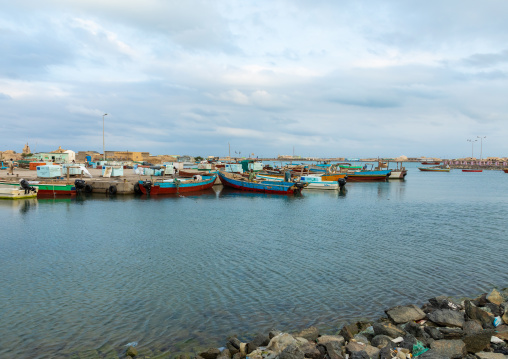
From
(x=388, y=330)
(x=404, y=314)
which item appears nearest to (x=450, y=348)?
(x=388, y=330)

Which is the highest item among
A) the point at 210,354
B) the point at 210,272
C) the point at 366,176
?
the point at 366,176

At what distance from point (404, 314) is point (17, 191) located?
41302mm

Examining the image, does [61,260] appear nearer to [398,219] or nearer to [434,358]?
[434,358]

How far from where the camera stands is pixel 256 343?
9172 mm

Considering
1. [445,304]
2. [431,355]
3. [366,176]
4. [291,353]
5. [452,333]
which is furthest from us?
[366,176]

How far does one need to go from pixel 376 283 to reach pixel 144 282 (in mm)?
9209

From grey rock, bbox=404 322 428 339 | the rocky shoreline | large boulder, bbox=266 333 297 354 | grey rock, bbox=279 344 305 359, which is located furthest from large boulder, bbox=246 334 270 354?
grey rock, bbox=404 322 428 339

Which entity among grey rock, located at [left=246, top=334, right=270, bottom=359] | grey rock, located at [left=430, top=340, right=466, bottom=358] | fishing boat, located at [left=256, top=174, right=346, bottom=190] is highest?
fishing boat, located at [left=256, top=174, right=346, bottom=190]

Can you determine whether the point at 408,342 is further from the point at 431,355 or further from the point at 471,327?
the point at 471,327

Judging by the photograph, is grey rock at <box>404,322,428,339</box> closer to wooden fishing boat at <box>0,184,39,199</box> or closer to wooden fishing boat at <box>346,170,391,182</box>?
wooden fishing boat at <box>0,184,39,199</box>

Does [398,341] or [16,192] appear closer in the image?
[398,341]

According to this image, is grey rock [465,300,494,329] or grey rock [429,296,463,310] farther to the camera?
grey rock [429,296,463,310]

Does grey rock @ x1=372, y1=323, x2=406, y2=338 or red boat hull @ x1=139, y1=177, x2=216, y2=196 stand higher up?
red boat hull @ x1=139, y1=177, x2=216, y2=196

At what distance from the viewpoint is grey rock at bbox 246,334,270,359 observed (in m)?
8.87
